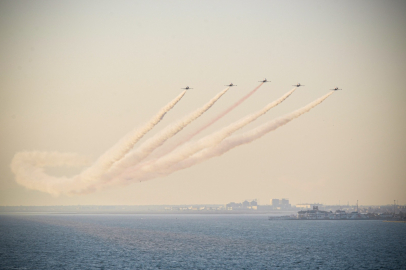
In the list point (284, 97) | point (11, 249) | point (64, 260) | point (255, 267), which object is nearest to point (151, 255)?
point (64, 260)

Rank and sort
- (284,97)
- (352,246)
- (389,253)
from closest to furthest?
(389,253), (284,97), (352,246)

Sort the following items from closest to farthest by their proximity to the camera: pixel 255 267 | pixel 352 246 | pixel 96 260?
1. pixel 255 267
2. pixel 96 260
3. pixel 352 246

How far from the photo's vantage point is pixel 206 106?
115250mm

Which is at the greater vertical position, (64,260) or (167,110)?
(167,110)

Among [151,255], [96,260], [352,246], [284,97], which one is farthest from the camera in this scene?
[352,246]

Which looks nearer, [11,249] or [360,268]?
[360,268]

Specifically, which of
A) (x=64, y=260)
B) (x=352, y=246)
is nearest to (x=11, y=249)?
(x=64, y=260)

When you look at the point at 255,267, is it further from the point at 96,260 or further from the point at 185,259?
the point at 96,260

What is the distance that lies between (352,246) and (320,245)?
872cm

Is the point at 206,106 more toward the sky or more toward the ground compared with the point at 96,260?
more toward the sky

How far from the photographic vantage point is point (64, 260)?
294 ft

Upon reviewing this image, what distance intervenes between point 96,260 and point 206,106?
48696 millimetres

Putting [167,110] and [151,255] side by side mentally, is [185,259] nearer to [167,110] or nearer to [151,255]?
[151,255]

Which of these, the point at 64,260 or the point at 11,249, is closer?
the point at 64,260
